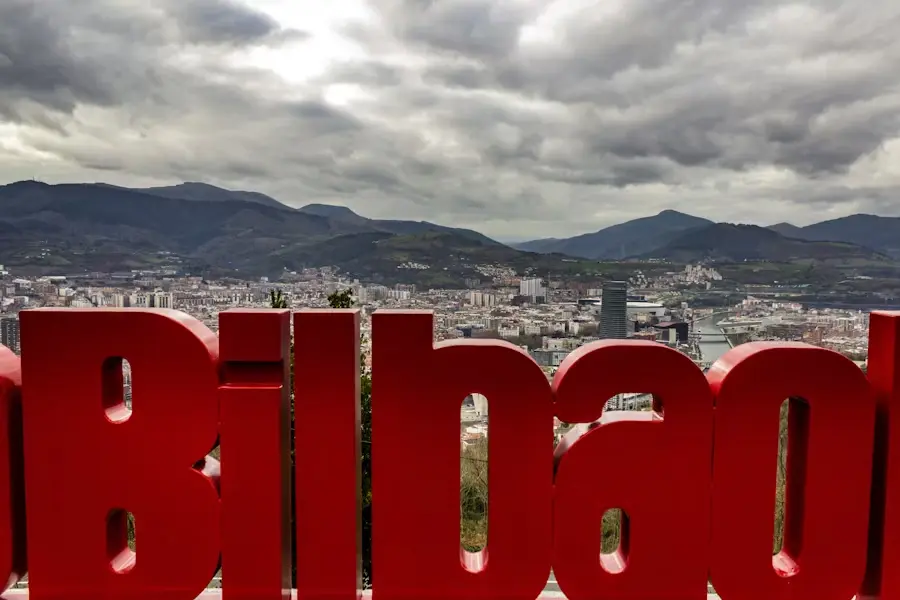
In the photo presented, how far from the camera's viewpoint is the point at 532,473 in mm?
3416

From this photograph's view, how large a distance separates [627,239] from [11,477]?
2880 centimetres

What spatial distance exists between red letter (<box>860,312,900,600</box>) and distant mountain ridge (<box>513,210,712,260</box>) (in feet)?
66.3

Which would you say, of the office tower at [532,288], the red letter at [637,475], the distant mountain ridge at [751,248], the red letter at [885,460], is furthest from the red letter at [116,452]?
the distant mountain ridge at [751,248]

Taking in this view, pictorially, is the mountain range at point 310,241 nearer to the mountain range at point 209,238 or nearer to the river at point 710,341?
the mountain range at point 209,238

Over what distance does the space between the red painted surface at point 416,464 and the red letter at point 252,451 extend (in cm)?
1

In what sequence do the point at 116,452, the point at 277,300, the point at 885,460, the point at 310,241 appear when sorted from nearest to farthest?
the point at 116,452
the point at 885,460
the point at 277,300
the point at 310,241

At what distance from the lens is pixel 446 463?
11.3 feet

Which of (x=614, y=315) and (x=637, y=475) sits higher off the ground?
(x=614, y=315)

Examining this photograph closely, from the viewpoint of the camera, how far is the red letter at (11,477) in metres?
3.39

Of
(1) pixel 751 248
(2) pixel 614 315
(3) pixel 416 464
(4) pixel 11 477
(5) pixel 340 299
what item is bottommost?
(4) pixel 11 477

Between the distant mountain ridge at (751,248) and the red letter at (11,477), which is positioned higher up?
the distant mountain ridge at (751,248)

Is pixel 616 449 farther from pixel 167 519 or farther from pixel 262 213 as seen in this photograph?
pixel 262 213

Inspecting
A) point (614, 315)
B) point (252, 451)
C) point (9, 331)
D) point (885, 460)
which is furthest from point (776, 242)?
point (9, 331)

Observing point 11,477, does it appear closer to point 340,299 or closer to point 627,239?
point 340,299
